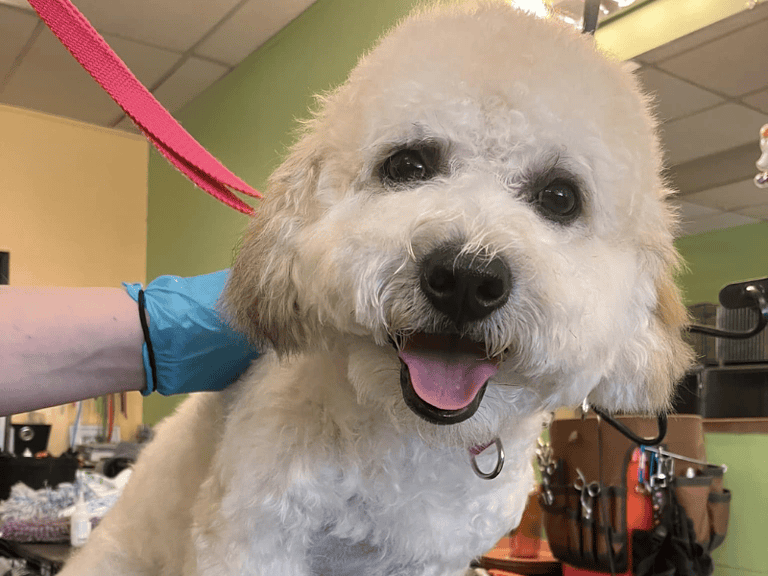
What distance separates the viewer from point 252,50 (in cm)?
319

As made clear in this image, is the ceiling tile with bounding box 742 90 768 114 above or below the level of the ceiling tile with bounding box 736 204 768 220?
above

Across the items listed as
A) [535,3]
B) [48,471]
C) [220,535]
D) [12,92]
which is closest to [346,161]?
[220,535]

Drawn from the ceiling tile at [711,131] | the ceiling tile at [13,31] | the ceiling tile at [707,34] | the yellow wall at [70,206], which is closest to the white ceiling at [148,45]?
the ceiling tile at [13,31]

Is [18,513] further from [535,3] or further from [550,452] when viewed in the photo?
[535,3]

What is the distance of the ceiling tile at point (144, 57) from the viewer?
317 centimetres

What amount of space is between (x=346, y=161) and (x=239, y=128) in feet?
8.52

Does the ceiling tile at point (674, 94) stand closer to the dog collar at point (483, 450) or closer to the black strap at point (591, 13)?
the black strap at point (591, 13)

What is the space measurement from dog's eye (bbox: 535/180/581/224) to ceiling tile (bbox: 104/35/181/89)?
2.92m

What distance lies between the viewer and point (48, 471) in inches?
90.1

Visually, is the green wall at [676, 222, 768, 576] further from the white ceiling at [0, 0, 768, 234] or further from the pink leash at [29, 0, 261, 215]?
the pink leash at [29, 0, 261, 215]

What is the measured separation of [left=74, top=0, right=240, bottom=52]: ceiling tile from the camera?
2863mm

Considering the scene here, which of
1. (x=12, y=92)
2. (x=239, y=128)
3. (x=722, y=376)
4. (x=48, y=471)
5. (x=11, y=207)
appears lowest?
(x=48, y=471)

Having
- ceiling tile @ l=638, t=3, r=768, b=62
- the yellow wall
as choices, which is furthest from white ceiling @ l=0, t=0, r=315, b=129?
ceiling tile @ l=638, t=3, r=768, b=62

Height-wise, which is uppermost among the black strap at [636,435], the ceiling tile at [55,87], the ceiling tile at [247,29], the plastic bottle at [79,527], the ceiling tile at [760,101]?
the ceiling tile at [247,29]
